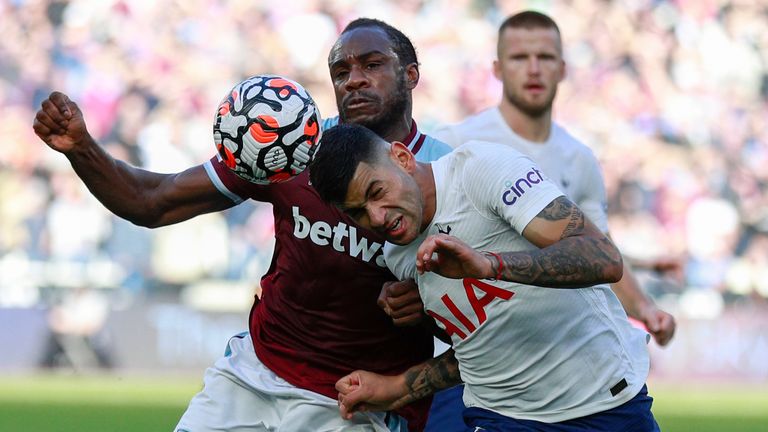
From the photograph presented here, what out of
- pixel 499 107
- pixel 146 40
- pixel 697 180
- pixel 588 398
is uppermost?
pixel 146 40

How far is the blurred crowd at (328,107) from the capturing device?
15336mm

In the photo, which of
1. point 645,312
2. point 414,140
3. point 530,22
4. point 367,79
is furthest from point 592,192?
point 367,79

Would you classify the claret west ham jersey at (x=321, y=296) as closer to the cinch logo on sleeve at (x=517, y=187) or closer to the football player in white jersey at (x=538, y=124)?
the cinch logo on sleeve at (x=517, y=187)

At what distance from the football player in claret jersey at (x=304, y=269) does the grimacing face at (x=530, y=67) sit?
8.10ft

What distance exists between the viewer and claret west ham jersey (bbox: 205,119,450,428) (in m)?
4.95

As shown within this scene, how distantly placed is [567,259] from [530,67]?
3.93m

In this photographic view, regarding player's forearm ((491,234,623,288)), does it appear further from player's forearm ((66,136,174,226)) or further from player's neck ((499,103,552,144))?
player's neck ((499,103,552,144))

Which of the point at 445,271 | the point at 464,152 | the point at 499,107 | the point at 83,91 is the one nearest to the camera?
the point at 445,271

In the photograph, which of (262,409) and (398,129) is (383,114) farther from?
(262,409)

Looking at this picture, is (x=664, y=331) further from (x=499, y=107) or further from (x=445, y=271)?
(x=445, y=271)

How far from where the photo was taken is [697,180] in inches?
677

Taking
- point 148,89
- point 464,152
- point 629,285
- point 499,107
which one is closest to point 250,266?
point 148,89

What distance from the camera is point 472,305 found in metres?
4.50

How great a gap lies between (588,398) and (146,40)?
13.4 metres
